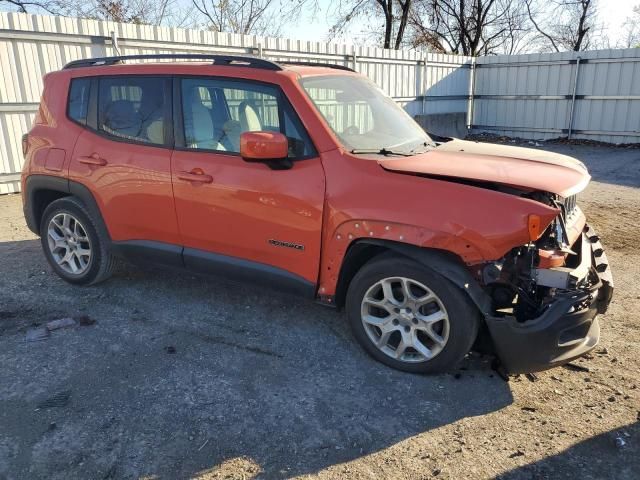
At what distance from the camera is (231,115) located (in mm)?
3969

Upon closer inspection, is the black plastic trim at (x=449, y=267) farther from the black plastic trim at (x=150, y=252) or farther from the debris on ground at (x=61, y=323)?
the debris on ground at (x=61, y=323)

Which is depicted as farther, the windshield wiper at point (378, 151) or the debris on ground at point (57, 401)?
the windshield wiper at point (378, 151)

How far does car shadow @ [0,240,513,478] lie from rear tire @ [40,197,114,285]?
1.20 ft

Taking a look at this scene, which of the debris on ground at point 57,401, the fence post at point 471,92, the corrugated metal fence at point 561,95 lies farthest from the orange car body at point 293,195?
the fence post at point 471,92

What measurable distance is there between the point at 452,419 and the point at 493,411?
269 mm

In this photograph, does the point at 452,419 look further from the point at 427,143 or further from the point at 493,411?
the point at 427,143

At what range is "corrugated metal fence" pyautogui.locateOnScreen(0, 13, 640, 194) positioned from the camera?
8.73 m

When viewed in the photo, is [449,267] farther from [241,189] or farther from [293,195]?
[241,189]

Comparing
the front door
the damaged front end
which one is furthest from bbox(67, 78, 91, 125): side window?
the damaged front end

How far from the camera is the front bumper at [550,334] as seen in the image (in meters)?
2.99

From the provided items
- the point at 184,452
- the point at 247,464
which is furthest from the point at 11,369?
the point at 247,464

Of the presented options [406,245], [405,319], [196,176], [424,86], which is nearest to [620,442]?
[405,319]

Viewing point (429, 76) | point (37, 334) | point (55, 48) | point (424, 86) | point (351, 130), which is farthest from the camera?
point (429, 76)

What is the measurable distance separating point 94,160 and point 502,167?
3.28 metres
